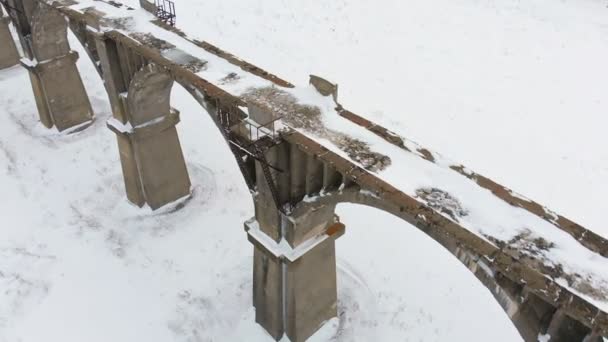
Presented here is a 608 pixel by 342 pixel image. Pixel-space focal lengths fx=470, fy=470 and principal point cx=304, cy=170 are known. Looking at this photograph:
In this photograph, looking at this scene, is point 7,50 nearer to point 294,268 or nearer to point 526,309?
point 294,268

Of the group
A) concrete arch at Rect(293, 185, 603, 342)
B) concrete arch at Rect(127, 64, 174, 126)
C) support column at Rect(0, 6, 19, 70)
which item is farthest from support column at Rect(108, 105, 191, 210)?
support column at Rect(0, 6, 19, 70)

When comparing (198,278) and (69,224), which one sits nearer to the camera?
(198,278)

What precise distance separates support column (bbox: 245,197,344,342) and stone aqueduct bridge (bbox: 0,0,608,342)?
43 mm

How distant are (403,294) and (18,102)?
2426 centimetres

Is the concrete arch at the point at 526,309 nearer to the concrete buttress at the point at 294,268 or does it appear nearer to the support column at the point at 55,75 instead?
the concrete buttress at the point at 294,268

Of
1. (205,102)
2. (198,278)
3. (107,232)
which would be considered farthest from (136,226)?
(205,102)

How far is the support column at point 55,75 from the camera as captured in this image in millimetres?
21031

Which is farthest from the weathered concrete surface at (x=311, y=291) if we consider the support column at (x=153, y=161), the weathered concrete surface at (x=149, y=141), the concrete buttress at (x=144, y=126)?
the support column at (x=153, y=161)

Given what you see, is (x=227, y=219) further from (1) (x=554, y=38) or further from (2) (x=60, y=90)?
(1) (x=554, y=38)

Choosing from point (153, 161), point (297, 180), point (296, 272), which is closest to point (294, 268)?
point (296, 272)

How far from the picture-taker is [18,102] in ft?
89.5

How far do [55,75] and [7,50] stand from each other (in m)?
9.61

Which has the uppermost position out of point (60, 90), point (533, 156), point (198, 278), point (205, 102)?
point (205, 102)

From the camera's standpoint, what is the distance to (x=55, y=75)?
75.8 feet
